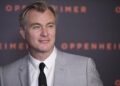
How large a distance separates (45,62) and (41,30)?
21 centimetres

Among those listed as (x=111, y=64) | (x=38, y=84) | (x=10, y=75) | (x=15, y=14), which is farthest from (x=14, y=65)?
(x=111, y=64)

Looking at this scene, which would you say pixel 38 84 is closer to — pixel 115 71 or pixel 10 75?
pixel 10 75

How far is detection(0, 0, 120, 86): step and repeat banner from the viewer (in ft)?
7.74

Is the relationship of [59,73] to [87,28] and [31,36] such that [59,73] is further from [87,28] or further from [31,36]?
[87,28]

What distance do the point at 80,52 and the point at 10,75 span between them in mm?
566

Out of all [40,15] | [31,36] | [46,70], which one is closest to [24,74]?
[46,70]

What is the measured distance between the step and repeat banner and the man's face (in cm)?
37

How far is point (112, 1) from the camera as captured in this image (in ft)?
7.75

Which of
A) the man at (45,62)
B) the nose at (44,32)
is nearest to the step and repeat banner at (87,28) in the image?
the man at (45,62)

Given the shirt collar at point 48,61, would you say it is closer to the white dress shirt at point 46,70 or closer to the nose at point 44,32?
the white dress shirt at point 46,70

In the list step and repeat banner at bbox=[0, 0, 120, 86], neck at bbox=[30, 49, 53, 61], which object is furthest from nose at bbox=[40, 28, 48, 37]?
step and repeat banner at bbox=[0, 0, 120, 86]

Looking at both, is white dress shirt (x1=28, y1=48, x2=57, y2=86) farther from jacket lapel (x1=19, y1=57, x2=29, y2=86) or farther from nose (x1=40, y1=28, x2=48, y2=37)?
nose (x1=40, y1=28, x2=48, y2=37)

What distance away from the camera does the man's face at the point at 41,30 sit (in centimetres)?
195

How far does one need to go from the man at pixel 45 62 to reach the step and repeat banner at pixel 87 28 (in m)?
0.31
